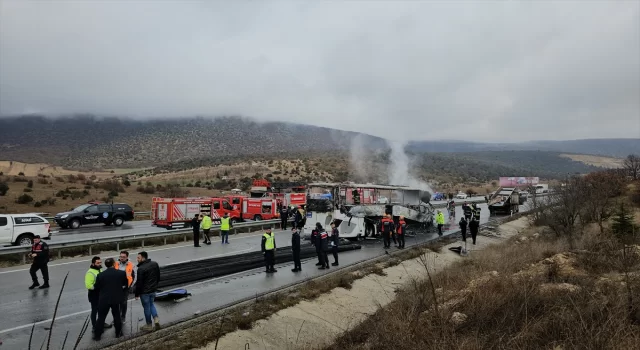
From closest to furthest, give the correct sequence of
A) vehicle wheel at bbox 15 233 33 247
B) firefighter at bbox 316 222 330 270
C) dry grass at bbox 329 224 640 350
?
dry grass at bbox 329 224 640 350 → firefighter at bbox 316 222 330 270 → vehicle wheel at bbox 15 233 33 247

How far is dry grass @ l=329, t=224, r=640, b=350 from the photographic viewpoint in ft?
20.2

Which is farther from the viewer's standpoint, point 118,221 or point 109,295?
point 118,221

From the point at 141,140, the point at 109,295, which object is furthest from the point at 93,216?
the point at 141,140

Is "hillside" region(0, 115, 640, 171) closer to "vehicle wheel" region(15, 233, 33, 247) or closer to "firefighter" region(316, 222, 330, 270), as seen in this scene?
"vehicle wheel" region(15, 233, 33, 247)

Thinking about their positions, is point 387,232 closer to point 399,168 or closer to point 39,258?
point 39,258

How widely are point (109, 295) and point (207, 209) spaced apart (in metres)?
22.5

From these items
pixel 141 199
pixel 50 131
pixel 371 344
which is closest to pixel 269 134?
pixel 50 131

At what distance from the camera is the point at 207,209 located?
31078 millimetres

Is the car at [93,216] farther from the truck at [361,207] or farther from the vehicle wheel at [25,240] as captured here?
the truck at [361,207]

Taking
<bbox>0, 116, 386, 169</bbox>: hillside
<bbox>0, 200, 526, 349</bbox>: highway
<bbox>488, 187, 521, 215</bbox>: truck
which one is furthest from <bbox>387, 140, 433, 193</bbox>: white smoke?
<bbox>0, 116, 386, 169</bbox>: hillside

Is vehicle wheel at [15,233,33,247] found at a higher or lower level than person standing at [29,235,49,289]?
lower

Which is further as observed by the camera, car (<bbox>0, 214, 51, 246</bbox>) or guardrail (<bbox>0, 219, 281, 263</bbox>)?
car (<bbox>0, 214, 51, 246</bbox>)

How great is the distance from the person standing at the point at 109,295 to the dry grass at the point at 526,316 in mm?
4400

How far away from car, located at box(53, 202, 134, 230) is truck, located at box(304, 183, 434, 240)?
563 inches
